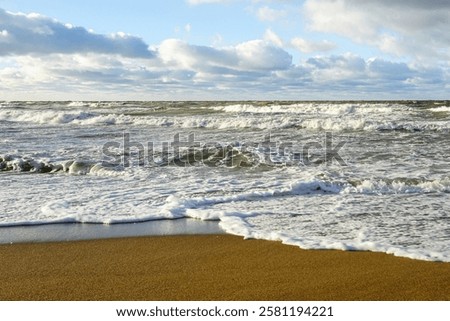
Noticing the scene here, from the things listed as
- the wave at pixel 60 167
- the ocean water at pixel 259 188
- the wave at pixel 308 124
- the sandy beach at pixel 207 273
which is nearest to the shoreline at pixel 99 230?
the ocean water at pixel 259 188

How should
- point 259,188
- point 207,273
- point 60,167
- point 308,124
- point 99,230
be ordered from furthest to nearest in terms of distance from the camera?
point 308,124, point 60,167, point 259,188, point 99,230, point 207,273

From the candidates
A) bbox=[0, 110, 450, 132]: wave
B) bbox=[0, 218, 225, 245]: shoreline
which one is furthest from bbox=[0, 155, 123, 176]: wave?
bbox=[0, 110, 450, 132]: wave

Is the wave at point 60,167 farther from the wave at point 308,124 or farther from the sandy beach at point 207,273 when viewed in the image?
the wave at point 308,124

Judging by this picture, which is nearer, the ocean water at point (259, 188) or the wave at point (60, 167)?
the ocean water at point (259, 188)

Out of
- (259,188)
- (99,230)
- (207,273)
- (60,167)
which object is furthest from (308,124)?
(207,273)

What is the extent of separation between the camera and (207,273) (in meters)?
4.22

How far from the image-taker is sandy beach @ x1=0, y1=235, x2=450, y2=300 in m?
3.72

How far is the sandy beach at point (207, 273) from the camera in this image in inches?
146

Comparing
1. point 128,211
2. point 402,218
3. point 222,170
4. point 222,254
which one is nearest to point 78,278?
point 222,254

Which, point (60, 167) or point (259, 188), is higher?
point (60, 167)

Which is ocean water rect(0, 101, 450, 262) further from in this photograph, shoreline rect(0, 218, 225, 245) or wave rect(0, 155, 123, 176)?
shoreline rect(0, 218, 225, 245)

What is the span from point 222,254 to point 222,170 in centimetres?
550

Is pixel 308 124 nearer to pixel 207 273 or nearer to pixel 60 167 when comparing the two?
pixel 60 167

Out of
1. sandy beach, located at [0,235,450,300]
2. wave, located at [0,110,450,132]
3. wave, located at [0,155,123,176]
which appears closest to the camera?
sandy beach, located at [0,235,450,300]
